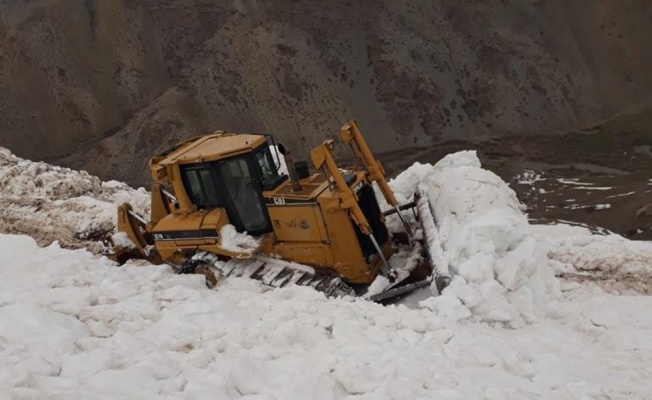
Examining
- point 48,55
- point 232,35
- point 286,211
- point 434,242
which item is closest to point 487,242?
point 434,242

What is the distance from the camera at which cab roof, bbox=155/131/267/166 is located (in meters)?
8.26

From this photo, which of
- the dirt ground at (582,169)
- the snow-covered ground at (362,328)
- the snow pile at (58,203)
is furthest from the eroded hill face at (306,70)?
the snow-covered ground at (362,328)

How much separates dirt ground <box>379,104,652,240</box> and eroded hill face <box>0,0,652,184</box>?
1052mm

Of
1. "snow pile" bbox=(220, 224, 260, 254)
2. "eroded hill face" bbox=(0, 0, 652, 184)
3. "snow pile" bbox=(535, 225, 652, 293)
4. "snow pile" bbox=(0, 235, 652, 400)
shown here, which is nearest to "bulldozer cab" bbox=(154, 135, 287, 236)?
"snow pile" bbox=(220, 224, 260, 254)

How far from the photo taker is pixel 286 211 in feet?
26.7

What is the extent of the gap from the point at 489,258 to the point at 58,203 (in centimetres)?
819

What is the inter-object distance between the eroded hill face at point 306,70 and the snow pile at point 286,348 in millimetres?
15995

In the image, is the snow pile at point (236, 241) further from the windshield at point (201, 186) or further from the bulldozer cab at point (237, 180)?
the windshield at point (201, 186)

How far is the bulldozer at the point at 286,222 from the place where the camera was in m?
7.92

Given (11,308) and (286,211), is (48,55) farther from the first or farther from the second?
(11,308)

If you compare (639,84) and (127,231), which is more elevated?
(127,231)

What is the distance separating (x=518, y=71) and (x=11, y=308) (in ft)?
70.0

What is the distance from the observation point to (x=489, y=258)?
6.69m

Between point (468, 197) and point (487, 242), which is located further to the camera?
point (468, 197)
